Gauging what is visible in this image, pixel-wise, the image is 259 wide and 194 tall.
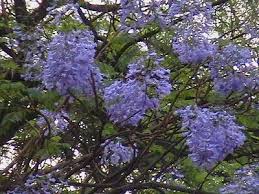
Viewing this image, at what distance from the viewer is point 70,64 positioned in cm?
360

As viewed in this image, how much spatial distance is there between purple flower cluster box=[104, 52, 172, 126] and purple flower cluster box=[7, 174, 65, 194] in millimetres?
726

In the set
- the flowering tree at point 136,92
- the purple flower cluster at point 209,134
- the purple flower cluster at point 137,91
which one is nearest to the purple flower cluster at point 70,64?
the flowering tree at point 136,92

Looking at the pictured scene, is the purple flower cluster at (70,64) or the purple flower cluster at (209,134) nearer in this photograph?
the purple flower cluster at (70,64)

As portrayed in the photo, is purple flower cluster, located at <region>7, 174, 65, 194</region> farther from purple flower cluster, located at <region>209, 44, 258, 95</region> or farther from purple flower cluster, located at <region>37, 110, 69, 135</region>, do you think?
purple flower cluster, located at <region>209, 44, 258, 95</region>

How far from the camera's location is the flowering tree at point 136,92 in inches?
148

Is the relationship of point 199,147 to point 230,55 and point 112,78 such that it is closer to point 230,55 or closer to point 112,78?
point 230,55

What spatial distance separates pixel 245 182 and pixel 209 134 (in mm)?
588

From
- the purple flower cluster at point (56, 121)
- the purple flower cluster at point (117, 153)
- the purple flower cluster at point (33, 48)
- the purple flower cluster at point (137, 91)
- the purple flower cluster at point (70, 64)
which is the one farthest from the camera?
the purple flower cluster at point (117, 153)

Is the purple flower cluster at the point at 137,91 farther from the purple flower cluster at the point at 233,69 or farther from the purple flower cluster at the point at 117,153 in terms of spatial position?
the purple flower cluster at the point at 117,153

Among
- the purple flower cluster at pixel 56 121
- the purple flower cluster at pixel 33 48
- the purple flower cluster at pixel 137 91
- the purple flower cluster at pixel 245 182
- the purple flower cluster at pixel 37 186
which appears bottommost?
the purple flower cluster at pixel 37 186

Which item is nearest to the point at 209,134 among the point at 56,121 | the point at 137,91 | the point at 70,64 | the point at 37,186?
the point at 137,91

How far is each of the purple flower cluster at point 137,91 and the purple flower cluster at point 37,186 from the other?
2.38 ft

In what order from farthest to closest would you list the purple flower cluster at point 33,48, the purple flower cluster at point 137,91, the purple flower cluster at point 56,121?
the purple flower cluster at point 56,121, the purple flower cluster at point 33,48, the purple flower cluster at point 137,91

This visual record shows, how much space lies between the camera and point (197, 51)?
412cm
